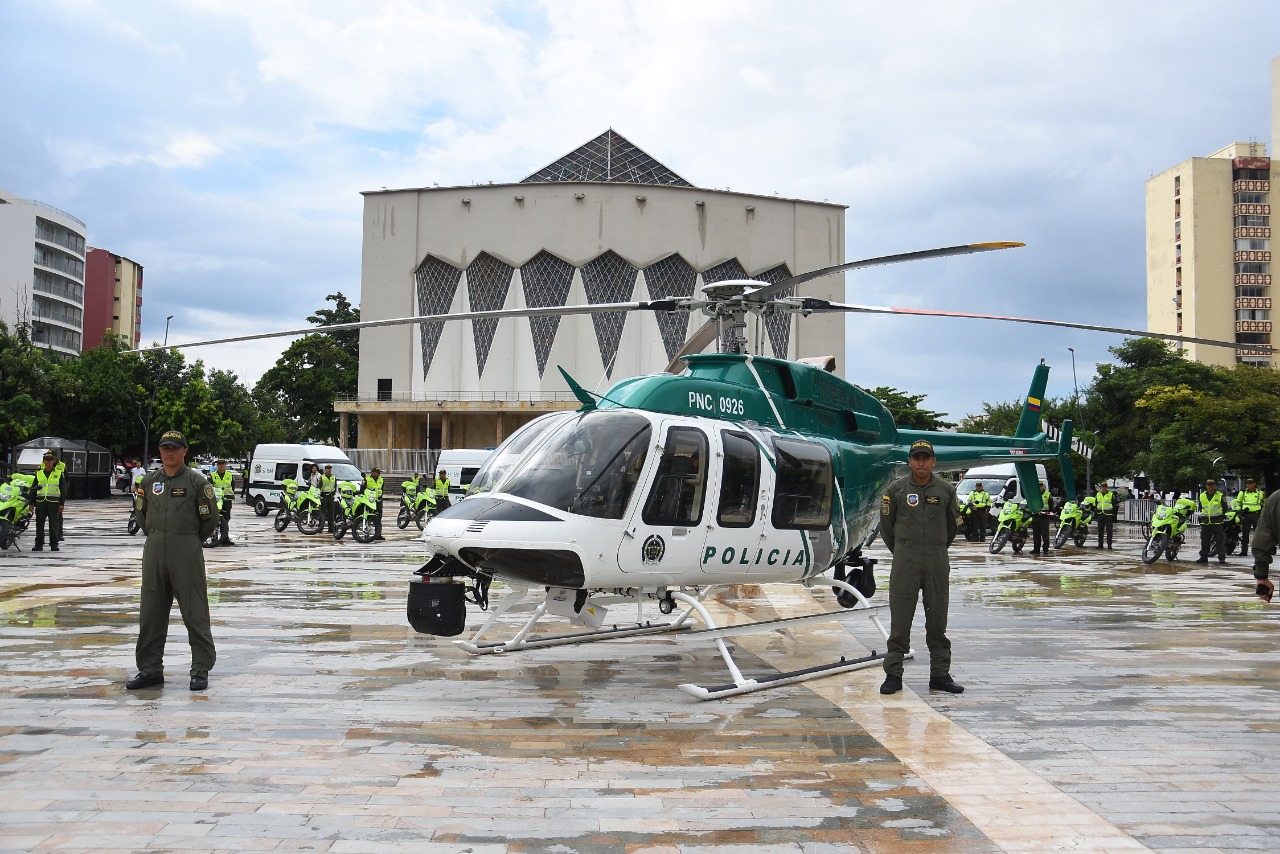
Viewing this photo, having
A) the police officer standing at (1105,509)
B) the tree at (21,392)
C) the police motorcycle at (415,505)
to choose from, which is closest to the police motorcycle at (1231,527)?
the police officer standing at (1105,509)

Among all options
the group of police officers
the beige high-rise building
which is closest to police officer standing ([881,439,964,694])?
the group of police officers

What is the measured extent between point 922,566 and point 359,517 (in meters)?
17.1

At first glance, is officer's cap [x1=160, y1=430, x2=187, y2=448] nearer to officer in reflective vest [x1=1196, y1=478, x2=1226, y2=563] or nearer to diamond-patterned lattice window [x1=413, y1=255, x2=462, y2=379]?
officer in reflective vest [x1=1196, y1=478, x2=1226, y2=563]

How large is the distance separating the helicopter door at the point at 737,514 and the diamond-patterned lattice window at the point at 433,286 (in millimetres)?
63600

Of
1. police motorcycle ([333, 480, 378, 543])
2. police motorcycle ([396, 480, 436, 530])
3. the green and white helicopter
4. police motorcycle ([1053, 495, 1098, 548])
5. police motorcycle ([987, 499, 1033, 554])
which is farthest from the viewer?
police motorcycle ([396, 480, 436, 530])

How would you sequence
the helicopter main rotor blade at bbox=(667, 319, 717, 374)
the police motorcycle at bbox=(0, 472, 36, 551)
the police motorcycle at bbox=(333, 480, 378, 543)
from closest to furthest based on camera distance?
the helicopter main rotor blade at bbox=(667, 319, 717, 374), the police motorcycle at bbox=(0, 472, 36, 551), the police motorcycle at bbox=(333, 480, 378, 543)

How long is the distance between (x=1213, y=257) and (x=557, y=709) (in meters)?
85.0

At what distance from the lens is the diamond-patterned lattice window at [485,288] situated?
6894 centimetres

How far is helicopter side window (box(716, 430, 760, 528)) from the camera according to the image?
7.24 metres

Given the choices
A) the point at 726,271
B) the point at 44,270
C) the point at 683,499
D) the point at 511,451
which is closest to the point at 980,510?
the point at 683,499

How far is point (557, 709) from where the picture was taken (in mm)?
6191

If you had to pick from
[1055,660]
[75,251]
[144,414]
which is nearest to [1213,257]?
[144,414]

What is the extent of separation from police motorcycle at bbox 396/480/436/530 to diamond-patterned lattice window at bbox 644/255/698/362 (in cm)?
4171

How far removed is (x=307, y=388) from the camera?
239 ft
